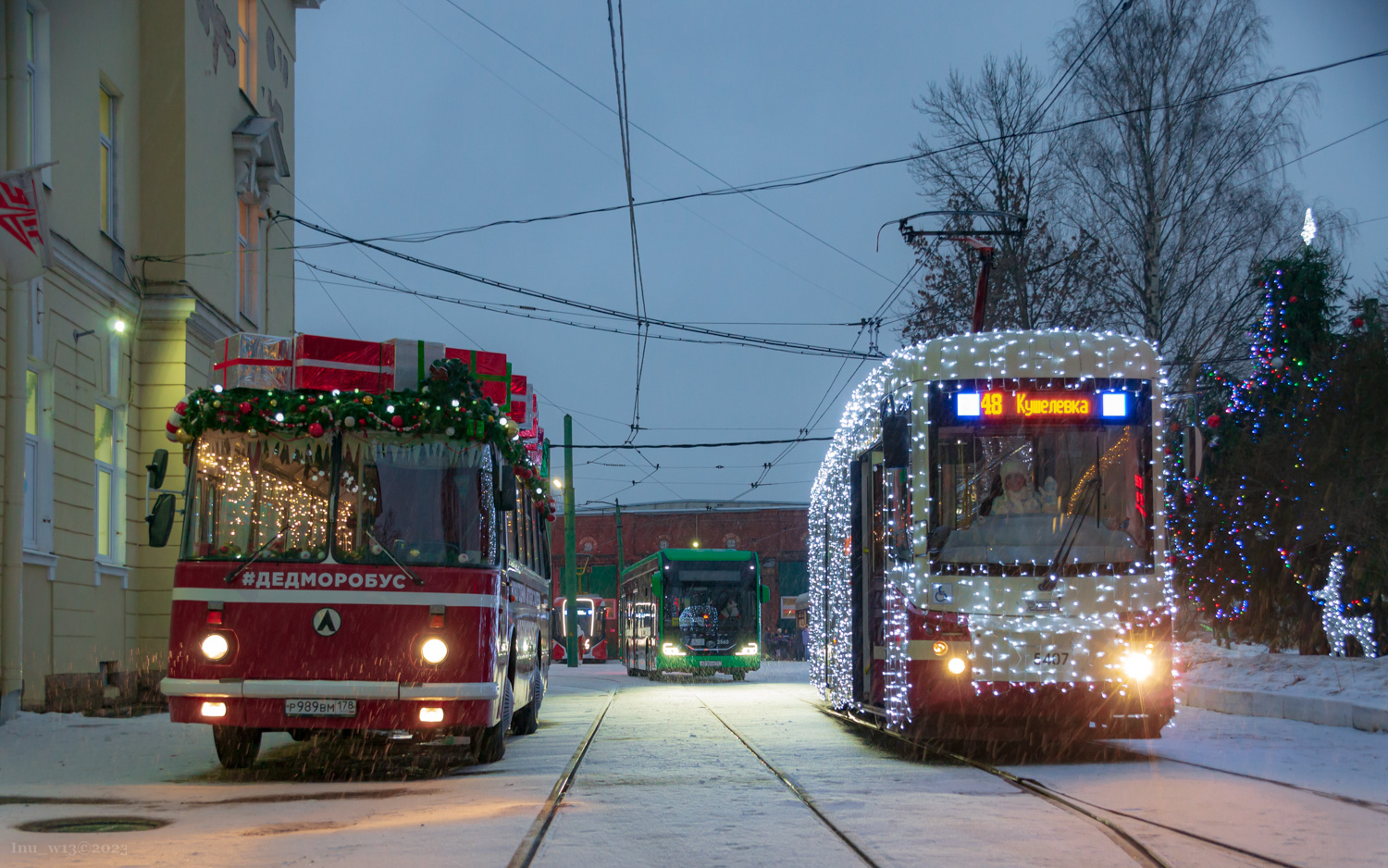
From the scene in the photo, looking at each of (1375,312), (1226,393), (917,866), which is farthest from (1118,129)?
(917,866)

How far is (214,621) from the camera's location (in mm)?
10180

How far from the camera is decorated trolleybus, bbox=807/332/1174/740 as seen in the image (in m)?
10.8

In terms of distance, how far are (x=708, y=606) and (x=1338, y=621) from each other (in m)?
18.3

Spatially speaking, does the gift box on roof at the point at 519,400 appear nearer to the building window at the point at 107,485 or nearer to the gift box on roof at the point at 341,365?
the gift box on roof at the point at 341,365

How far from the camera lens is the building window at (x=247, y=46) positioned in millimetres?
23844

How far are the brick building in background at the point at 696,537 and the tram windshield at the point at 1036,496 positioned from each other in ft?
216

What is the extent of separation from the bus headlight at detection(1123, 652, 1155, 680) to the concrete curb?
3427 mm

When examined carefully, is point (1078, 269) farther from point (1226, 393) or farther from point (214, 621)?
point (214, 621)

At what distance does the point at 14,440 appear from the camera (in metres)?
14.6

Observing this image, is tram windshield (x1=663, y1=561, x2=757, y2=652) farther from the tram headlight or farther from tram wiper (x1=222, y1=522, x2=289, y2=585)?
the tram headlight

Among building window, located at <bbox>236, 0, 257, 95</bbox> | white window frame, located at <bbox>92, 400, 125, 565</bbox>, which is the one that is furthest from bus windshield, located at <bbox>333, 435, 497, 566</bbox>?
building window, located at <bbox>236, 0, 257, 95</bbox>

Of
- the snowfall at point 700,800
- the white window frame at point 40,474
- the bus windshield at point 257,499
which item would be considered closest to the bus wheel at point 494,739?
the snowfall at point 700,800

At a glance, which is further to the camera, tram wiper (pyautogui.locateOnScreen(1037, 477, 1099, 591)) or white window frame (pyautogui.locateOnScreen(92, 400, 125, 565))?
white window frame (pyautogui.locateOnScreen(92, 400, 125, 565))

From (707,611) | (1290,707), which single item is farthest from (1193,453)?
(707,611)
